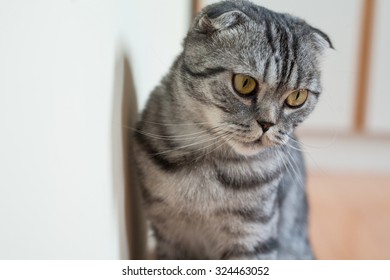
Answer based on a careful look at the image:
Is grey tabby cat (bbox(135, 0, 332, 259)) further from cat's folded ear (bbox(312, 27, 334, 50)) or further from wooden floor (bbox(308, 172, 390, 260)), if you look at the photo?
wooden floor (bbox(308, 172, 390, 260))

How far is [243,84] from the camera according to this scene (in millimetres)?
855

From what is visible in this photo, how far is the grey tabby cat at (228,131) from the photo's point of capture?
0.86m

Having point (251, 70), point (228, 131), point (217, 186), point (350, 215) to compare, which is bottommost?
point (350, 215)

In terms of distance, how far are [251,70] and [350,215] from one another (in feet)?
3.83

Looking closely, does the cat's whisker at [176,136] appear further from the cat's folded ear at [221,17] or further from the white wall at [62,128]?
the cat's folded ear at [221,17]

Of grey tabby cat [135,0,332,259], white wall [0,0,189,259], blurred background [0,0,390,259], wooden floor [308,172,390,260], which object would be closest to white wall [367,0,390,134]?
wooden floor [308,172,390,260]

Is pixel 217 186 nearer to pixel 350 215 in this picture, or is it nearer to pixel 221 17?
pixel 221 17

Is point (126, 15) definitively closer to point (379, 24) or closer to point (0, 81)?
point (0, 81)

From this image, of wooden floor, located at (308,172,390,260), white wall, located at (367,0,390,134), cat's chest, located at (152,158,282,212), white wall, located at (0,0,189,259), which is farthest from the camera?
white wall, located at (367,0,390,134)

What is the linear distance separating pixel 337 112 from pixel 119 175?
1.52 meters

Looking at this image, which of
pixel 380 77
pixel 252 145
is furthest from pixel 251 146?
pixel 380 77

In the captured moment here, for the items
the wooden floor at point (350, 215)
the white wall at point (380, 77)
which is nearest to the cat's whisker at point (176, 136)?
the wooden floor at point (350, 215)

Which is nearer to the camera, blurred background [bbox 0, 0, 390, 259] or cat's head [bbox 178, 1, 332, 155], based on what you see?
blurred background [bbox 0, 0, 390, 259]

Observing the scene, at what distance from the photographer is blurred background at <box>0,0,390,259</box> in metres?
0.50
